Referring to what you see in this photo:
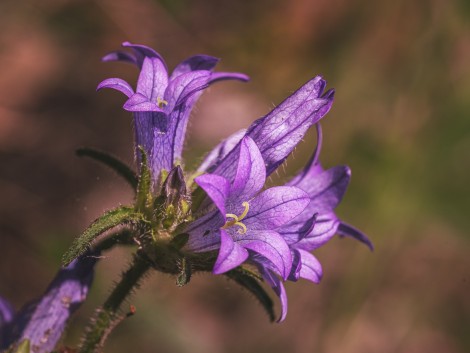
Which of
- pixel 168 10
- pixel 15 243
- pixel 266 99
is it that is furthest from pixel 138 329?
pixel 168 10

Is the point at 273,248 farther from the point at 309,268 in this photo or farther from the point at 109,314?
the point at 109,314

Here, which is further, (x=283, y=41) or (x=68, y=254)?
(x=283, y=41)

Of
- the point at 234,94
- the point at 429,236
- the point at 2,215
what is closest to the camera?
the point at 2,215

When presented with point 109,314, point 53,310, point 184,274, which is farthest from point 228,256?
point 53,310

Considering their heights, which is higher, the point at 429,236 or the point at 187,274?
the point at 429,236

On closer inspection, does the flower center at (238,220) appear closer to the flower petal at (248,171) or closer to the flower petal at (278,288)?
the flower petal at (248,171)

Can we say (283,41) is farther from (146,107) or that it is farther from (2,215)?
(146,107)

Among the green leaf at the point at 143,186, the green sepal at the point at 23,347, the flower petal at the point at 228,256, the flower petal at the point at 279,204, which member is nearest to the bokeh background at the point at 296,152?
the green sepal at the point at 23,347

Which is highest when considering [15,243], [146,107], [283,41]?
[283,41]
